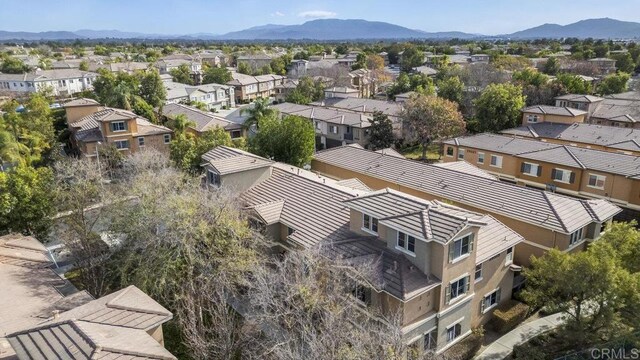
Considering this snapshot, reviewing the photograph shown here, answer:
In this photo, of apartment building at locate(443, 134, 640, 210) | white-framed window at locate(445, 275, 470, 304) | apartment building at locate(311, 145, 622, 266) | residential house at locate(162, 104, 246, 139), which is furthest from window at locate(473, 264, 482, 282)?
residential house at locate(162, 104, 246, 139)

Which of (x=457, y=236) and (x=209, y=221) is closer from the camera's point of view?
(x=457, y=236)

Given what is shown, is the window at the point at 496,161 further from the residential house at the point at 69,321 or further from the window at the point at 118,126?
the window at the point at 118,126

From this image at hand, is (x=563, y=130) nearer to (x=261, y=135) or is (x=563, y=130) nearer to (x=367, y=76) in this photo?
(x=261, y=135)

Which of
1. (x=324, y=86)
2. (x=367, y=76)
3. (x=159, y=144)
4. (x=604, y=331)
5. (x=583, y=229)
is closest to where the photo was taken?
(x=604, y=331)

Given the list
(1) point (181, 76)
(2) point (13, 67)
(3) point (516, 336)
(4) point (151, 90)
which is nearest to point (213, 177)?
(3) point (516, 336)

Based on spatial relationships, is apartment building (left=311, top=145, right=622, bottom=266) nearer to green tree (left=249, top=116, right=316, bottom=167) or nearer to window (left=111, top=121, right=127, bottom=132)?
green tree (left=249, top=116, right=316, bottom=167)

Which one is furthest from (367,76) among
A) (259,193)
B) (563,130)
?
(259,193)
